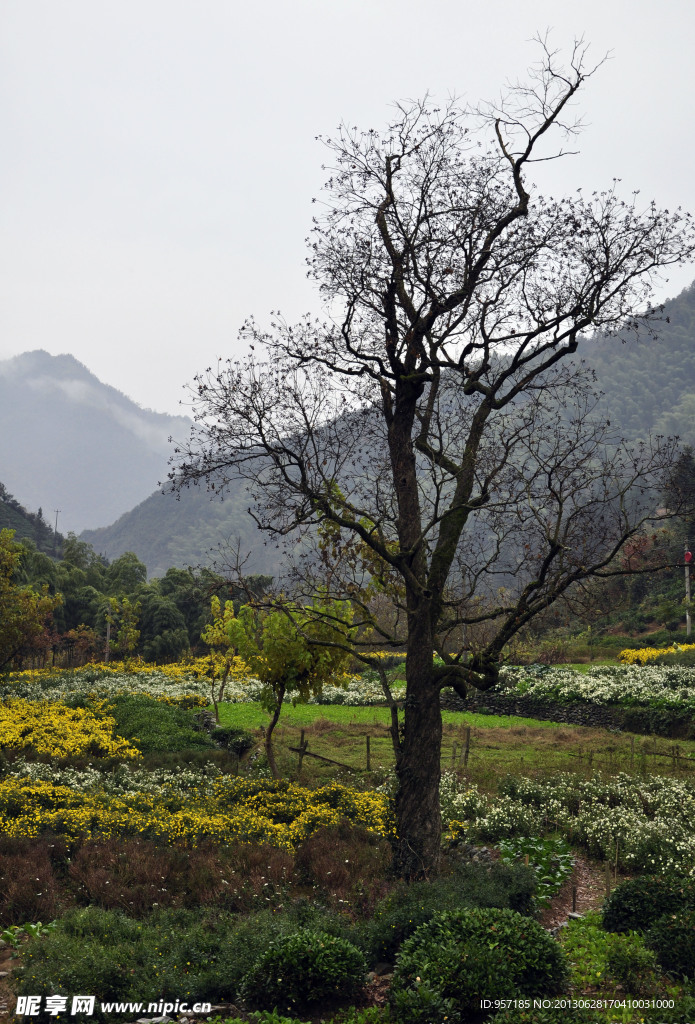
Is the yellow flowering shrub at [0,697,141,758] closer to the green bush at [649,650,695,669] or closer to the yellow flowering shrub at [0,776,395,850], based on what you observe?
the yellow flowering shrub at [0,776,395,850]

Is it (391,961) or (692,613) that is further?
(692,613)

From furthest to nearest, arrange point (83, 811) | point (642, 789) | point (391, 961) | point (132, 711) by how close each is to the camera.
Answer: point (132, 711)
point (642, 789)
point (83, 811)
point (391, 961)

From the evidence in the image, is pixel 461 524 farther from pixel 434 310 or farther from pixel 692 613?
Result: pixel 692 613

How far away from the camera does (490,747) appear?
21422mm

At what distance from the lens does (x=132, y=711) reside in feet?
76.4

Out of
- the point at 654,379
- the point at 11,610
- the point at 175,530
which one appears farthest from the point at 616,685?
the point at 654,379

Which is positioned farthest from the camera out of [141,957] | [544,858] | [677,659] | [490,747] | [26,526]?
[26,526]

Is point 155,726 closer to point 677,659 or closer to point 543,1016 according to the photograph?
point 543,1016

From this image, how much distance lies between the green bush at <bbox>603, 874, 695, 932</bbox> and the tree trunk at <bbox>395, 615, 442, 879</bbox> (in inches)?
87.5

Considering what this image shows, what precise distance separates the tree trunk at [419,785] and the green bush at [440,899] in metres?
0.50

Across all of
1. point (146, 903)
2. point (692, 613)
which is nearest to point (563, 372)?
point (146, 903)

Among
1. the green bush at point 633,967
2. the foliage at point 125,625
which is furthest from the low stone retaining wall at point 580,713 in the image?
the foliage at point 125,625

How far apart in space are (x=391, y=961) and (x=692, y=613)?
1515 inches

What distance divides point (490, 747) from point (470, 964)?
53.6ft
